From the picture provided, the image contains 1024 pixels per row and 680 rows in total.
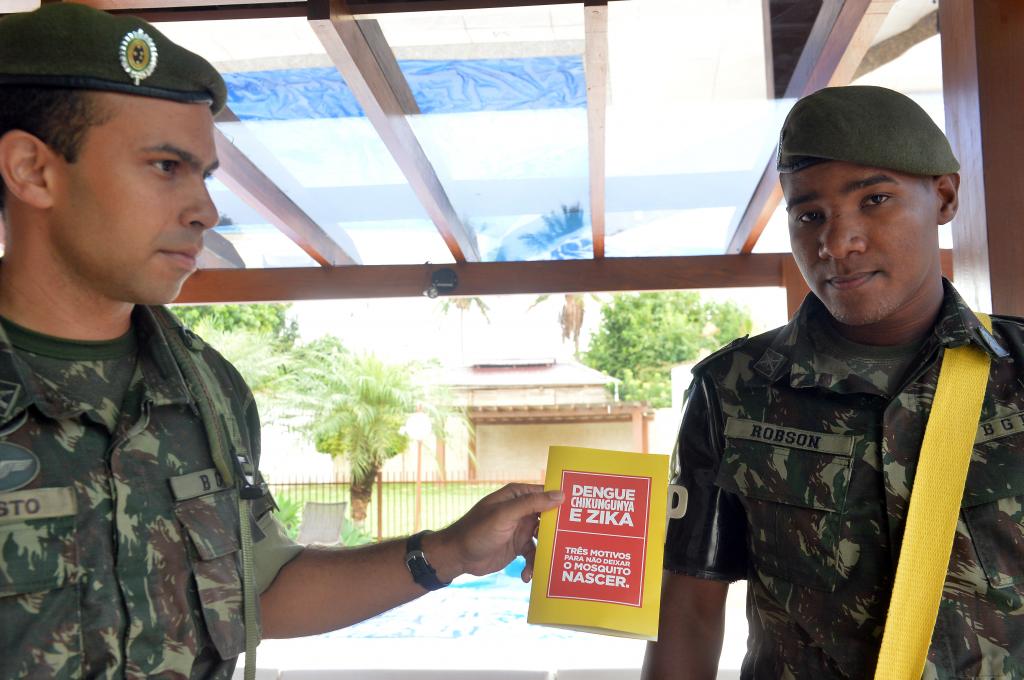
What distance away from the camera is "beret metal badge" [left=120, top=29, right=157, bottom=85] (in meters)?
1.40

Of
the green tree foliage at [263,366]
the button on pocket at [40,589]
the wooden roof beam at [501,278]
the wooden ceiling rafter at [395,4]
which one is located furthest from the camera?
the green tree foliage at [263,366]

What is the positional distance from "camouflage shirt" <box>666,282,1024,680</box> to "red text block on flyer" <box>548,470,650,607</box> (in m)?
0.19

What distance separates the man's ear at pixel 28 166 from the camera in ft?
4.54

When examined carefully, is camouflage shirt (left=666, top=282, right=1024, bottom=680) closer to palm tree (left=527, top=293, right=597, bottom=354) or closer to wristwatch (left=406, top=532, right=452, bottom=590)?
wristwatch (left=406, top=532, right=452, bottom=590)

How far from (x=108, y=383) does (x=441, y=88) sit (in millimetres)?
3856

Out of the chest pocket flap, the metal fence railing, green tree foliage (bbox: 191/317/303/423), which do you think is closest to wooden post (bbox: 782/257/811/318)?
the chest pocket flap

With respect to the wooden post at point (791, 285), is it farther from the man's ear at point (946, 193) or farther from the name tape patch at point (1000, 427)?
the name tape patch at point (1000, 427)

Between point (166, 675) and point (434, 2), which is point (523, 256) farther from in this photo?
point (166, 675)

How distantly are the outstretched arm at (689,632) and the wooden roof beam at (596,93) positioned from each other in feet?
8.89

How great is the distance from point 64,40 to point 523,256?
6297mm

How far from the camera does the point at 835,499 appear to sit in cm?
161

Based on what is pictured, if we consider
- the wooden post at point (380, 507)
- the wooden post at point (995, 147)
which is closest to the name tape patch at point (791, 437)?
the wooden post at point (995, 147)

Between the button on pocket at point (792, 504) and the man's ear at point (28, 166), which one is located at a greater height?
the man's ear at point (28, 166)

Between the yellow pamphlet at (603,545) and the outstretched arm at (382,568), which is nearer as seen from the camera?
the yellow pamphlet at (603,545)
